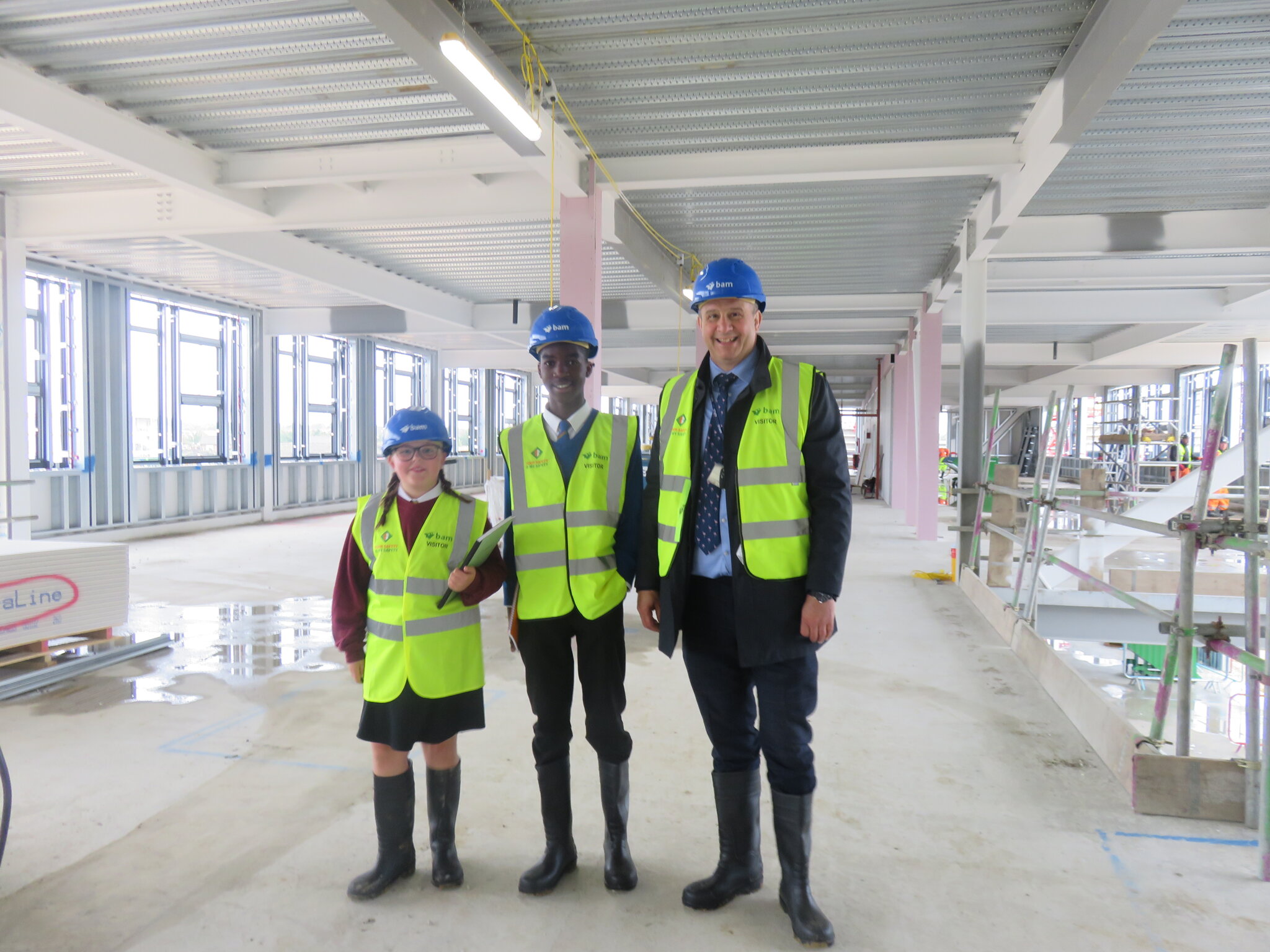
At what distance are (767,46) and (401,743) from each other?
15.4ft

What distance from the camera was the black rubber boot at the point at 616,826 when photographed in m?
2.74

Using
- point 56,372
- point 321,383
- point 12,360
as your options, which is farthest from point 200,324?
point 12,360

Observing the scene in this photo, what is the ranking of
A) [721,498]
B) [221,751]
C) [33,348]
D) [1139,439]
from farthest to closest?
[1139,439]
[33,348]
[221,751]
[721,498]

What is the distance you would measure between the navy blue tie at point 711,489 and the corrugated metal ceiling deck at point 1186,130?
430 cm

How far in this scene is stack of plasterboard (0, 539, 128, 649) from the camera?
5.11 meters

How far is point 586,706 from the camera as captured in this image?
276 cm

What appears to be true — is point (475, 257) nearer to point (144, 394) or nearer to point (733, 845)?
point (144, 394)

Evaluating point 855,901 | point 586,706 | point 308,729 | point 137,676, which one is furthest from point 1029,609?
point 137,676

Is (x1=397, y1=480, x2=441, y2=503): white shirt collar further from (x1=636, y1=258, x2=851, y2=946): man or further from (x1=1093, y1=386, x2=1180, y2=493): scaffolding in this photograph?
(x1=1093, y1=386, x2=1180, y2=493): scaffolding

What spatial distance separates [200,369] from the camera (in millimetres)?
14539

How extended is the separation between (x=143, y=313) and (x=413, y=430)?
1305 cm

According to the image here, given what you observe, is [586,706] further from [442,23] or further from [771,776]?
[442,23]

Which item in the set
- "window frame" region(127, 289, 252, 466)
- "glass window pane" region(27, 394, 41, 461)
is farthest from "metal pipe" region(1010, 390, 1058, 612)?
"window frame" region(127, 289, 252, 466)

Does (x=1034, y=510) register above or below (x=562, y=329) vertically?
below
